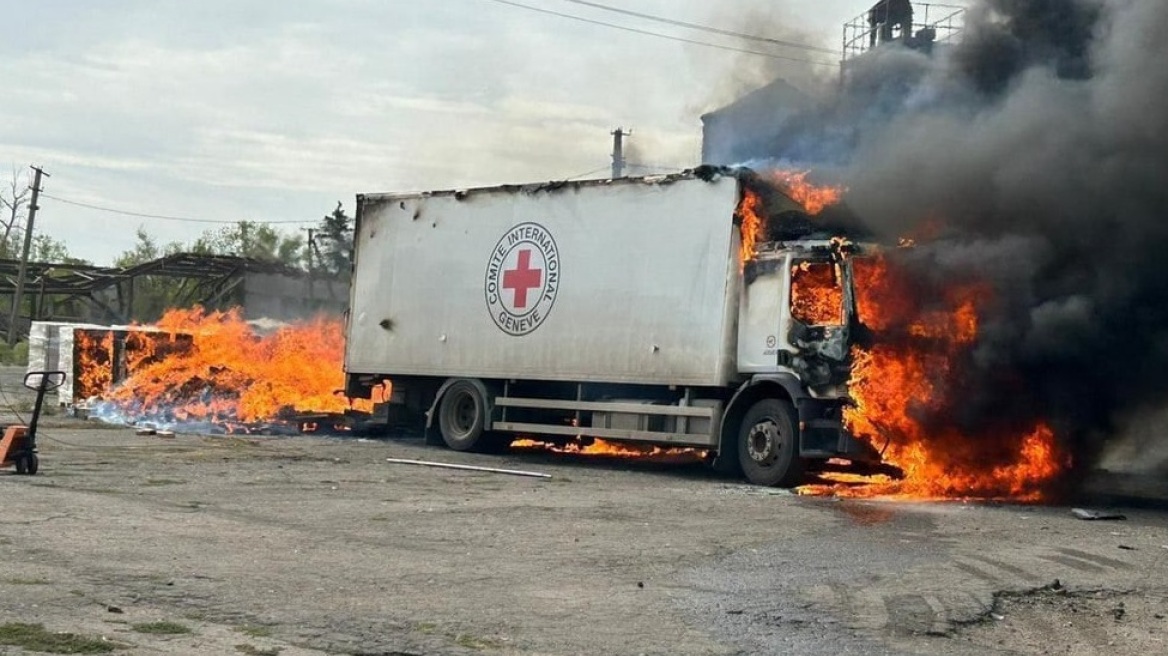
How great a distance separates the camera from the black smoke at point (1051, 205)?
1279 cm

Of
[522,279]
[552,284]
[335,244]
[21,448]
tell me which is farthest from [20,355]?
[21,448]

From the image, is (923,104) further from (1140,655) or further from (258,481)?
(1140,655)

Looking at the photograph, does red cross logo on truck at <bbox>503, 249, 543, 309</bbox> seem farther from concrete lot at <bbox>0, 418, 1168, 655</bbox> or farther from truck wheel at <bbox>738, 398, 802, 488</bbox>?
concrete lot at <bbox>0, 418, 1168, 655</bbox>

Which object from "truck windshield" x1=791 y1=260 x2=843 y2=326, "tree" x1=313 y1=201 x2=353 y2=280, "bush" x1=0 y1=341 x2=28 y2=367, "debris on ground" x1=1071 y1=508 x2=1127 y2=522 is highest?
"tree" x1=313 y1=201 x2=353 y2=280

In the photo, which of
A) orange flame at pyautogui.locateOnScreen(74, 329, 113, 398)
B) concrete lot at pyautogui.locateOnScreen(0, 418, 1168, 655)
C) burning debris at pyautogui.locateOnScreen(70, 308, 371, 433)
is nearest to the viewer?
concrete lot at pyautogui.locateOnScreen(0, 418, 1168, 655)

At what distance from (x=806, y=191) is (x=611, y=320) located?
10.1 ft

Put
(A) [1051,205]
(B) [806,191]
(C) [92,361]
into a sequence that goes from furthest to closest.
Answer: (C) [92,361], (B) [806,191], (A) [1051,205]

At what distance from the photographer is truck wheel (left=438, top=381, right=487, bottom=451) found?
59.9ft

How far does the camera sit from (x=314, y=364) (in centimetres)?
2258

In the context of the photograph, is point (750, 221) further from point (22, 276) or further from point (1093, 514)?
point (22, 276)

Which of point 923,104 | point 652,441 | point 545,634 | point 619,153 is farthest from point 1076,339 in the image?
point 619,153

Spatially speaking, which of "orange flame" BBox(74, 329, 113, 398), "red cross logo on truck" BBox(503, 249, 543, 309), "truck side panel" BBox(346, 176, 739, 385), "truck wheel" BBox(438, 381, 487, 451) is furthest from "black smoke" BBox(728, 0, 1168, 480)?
"orange flame" BBox(74, 329, 113, 398)

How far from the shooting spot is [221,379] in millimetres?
22219

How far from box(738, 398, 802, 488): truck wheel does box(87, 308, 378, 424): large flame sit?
8.89 m
